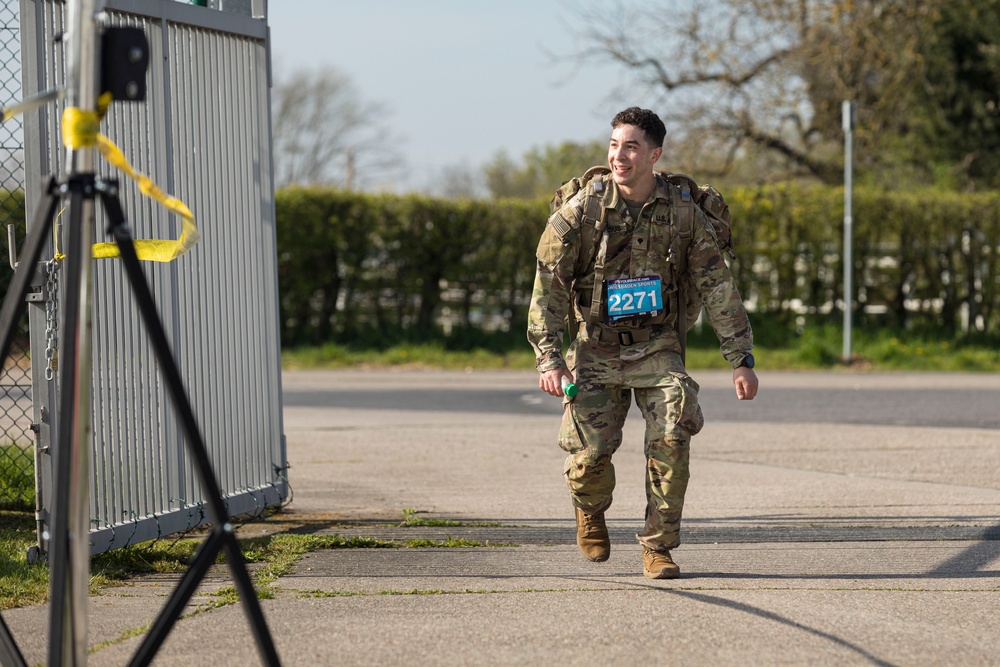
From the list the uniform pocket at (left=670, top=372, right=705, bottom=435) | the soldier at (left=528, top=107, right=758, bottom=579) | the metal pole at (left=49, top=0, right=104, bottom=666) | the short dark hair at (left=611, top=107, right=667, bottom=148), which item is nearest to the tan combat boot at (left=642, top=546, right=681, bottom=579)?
the soldier at (left=528, top=107, right=758, bottom=579)

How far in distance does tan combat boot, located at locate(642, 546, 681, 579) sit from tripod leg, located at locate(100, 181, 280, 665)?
213cm

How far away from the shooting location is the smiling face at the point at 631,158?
473 centimetres

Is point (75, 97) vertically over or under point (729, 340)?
over

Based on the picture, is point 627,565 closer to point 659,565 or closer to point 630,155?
point 659,565

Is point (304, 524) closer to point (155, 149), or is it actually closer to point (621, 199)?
point (155, 149)

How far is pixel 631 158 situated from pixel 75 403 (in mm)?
2696

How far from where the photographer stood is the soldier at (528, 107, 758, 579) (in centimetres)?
471

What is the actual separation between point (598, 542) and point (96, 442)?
2081 mm

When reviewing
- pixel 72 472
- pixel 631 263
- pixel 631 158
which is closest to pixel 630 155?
pixel 631 158

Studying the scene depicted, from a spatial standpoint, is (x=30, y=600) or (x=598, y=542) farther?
(x=598, y=542)

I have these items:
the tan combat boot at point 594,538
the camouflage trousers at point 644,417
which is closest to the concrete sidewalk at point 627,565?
the tan combat boot at point 594,538

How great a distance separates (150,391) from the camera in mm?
5117

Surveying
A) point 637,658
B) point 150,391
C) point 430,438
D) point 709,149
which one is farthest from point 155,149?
point 709,149

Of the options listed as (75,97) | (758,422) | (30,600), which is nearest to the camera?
(75,97)
